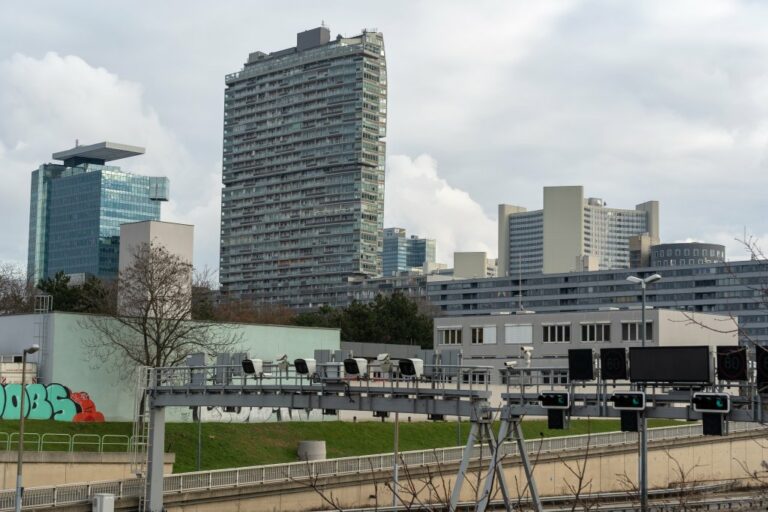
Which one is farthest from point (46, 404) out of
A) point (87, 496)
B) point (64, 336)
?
point (87, 496)

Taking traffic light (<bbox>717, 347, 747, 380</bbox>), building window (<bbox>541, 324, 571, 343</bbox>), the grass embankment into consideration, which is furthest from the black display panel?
building window (<bbox>541, 324, 571, 343</bbox>)

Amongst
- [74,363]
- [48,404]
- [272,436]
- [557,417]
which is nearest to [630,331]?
[272,436]

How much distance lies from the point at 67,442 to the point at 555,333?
49494 mm

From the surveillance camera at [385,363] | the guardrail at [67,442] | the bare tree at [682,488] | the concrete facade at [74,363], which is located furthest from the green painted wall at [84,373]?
the bare tree at [682,488]

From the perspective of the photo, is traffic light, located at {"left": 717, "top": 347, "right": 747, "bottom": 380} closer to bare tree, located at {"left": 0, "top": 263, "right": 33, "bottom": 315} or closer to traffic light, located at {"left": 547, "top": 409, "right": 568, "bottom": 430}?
traffic light, located at {"left": 547, "top": 409, "right": 568, "bottom": 430}

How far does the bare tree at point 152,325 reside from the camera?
73.4 metres

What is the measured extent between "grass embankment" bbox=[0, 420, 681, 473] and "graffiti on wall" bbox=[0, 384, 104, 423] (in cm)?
125

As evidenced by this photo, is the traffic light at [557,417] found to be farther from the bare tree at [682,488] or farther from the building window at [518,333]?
the building window at [518,333]

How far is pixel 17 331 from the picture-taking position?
Result: 242ft

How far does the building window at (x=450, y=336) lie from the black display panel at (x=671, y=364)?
69.0m

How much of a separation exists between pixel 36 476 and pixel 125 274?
28398 millimetres

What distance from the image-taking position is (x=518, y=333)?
331 feet

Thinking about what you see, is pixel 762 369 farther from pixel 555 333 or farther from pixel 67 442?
pixel 555 333

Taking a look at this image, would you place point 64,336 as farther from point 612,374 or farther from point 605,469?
point 612,374
